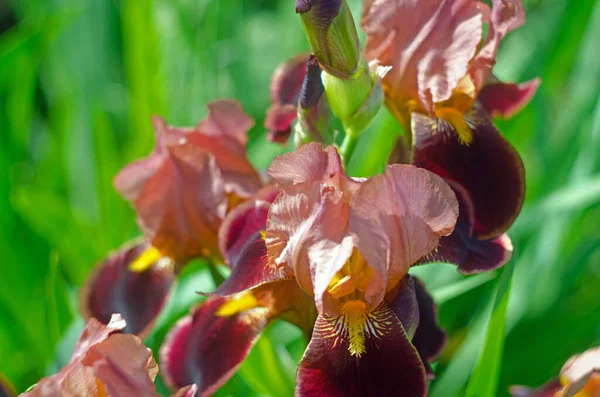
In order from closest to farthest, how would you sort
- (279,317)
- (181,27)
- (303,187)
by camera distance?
1. (303,187)
2. (279,317)
3. (181,27)

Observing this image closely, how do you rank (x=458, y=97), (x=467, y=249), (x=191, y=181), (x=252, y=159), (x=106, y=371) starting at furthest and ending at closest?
(x=252, y=159) → (x=191, y=181) → (x=458, y=97) → (x=467, y=249) → (x=106, y=371)

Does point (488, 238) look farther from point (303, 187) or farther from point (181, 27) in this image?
point (181, 27)

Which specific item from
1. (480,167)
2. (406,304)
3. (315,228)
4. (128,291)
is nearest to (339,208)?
(315,228)

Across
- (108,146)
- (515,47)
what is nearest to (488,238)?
(108,146)

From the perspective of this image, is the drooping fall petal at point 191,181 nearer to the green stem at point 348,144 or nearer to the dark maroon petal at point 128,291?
the dark maroon petal at point 128,291

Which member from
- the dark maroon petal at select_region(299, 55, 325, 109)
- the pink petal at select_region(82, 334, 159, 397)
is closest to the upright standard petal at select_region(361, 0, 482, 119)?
the dark maroon petal at select_region(299, 55, 325, 109)

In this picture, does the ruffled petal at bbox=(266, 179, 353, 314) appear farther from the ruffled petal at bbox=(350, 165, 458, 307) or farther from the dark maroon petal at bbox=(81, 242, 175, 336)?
the dark maroon petal at bbox=(81, 242, 175, 336)

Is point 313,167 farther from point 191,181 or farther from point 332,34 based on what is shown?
point 191,181
